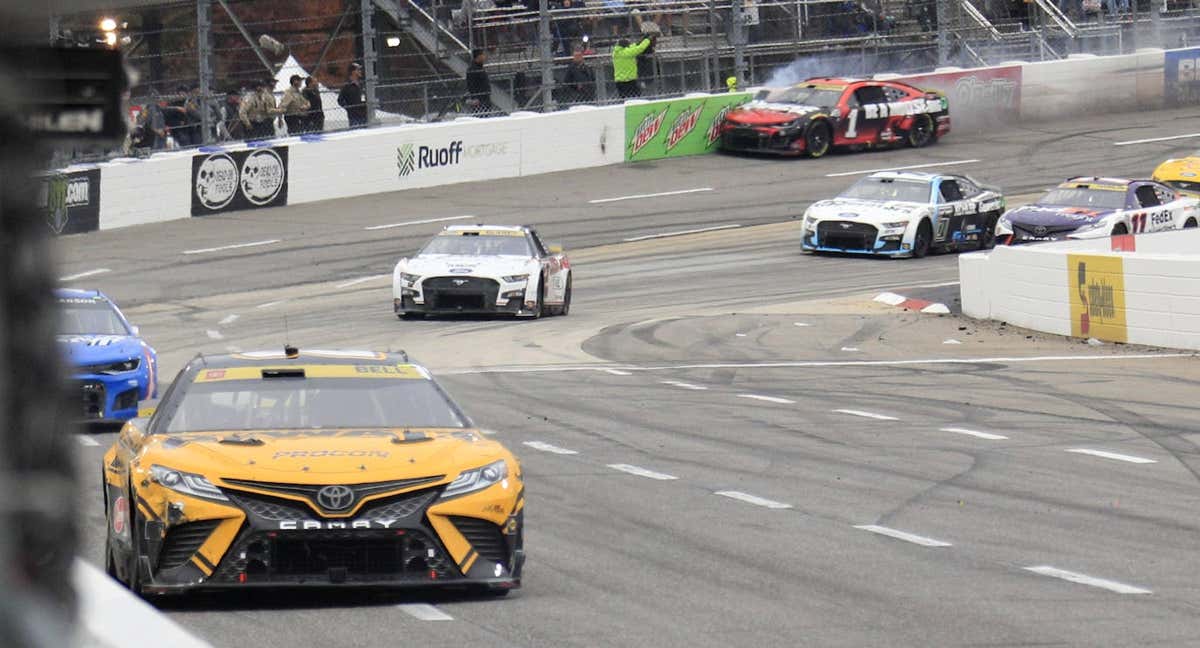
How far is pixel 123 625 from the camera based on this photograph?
3.42m

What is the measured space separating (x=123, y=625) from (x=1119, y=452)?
34.8 feet

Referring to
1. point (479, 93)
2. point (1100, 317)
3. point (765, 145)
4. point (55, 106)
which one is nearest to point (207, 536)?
point (55, 106)

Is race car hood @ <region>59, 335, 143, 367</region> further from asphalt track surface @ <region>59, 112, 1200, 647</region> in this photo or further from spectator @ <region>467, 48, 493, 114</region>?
spectator @ <region>467, 48, 493, 114</region>

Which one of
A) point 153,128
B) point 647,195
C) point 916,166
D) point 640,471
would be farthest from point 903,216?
point 640,471

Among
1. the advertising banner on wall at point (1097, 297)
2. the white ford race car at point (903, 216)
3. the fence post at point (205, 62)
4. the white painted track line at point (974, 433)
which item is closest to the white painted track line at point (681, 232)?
the white ford race car at point (903, 216)

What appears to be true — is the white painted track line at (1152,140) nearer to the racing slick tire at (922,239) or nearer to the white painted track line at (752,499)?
the racing slick tire at (922,239)

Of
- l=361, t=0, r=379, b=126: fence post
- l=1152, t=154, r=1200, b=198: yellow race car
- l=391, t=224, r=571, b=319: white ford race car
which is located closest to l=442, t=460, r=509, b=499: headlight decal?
l=391, t=224, r=571, b=319: white ford race car

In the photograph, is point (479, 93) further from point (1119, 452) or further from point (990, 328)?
point (1119, 452)

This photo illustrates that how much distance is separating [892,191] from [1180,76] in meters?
17.5

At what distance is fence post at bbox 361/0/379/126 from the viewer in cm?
3102

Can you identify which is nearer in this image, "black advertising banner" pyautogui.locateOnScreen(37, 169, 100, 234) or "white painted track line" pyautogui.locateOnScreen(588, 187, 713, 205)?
"black advertising banner" pyautogui.locateOnScreen(37, 169, 100, 234)

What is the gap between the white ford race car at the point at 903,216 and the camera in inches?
1150

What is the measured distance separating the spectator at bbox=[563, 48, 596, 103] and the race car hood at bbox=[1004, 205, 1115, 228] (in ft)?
31.5

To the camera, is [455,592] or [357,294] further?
[357,294]
